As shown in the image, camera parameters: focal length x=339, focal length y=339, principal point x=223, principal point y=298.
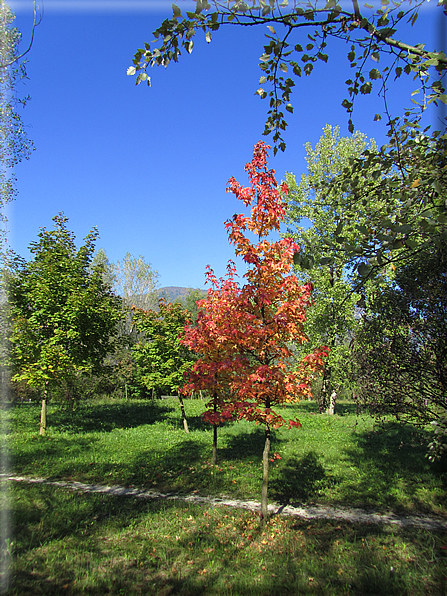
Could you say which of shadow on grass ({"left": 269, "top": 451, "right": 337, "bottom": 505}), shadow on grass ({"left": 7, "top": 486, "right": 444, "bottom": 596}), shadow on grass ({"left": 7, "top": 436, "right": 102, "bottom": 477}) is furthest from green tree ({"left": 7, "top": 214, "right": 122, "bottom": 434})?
shadow on grass ({"left": 269, "top": 451, "right": 337, "bottom": 505})

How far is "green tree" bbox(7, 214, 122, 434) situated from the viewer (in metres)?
12.4

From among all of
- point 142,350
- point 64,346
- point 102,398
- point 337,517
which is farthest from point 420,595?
point 102,398

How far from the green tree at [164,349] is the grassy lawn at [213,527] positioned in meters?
3.47

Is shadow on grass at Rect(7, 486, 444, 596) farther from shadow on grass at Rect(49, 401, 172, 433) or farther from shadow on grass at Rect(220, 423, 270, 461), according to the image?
shadow on grass at Rect(49, 401, 172, 433)

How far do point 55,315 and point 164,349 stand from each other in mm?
5325

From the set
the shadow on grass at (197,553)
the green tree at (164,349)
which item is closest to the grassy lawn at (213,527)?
the shadow on grass at (197,553)

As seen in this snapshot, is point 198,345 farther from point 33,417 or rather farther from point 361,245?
point 33,417

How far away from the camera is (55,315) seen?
12922 millimetres

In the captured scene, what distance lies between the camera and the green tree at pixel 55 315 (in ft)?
40.7

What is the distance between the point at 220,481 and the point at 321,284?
11704 millimetres

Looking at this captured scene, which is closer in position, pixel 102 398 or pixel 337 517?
pixel 337 517

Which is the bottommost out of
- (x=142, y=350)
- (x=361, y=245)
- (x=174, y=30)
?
(x=142, y=350)

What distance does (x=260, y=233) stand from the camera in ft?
22.5

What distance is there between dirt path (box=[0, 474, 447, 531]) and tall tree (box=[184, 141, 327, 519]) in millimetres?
1305
